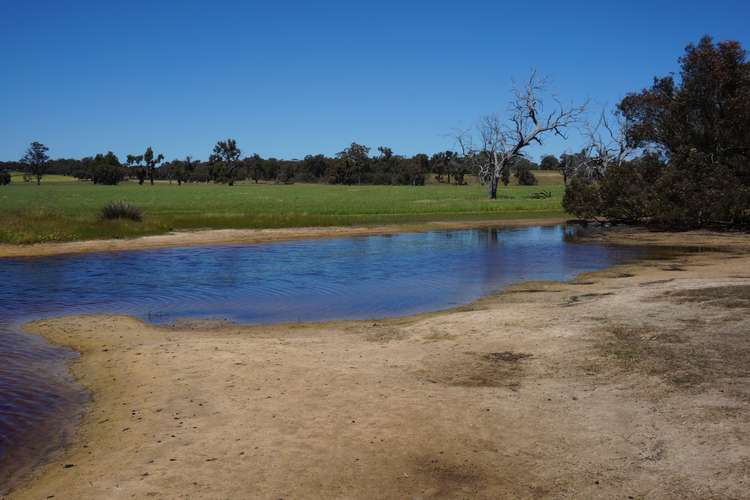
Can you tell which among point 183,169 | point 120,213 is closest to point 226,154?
point 183,169

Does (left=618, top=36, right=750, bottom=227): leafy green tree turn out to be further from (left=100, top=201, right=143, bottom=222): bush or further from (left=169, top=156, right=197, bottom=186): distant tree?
(left=169, top=156, right=197, bottom=186): distant tree

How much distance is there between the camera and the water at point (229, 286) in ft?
27.1

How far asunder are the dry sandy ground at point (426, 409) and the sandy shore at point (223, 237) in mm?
15967

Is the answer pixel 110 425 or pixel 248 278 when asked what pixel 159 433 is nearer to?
pixel 110 425

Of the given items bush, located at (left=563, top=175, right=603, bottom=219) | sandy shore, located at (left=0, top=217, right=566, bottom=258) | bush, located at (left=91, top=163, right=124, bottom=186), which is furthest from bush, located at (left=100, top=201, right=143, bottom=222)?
bush, located at (left=91, top=163, right=124, bottom=186)

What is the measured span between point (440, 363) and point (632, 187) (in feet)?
96.4

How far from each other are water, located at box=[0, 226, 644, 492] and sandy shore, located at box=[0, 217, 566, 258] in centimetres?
163

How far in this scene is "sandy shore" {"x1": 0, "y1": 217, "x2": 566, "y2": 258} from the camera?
1015 inches

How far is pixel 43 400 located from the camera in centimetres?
805

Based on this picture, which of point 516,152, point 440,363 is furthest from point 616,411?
point 516,152

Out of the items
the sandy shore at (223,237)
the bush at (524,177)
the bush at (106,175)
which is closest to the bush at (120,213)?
the sandy shore at (223,237)

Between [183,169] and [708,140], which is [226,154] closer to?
[183,169]

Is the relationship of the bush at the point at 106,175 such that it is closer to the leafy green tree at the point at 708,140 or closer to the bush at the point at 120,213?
the bush at the point at 120,213

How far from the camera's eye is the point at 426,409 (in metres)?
7.05
